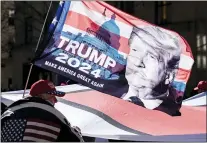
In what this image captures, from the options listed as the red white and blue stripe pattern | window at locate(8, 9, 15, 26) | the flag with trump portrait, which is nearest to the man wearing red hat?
the flag with trump portrait

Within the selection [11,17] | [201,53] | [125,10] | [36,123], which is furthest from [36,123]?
[11,17]

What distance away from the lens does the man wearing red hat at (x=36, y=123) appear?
368 centimetres

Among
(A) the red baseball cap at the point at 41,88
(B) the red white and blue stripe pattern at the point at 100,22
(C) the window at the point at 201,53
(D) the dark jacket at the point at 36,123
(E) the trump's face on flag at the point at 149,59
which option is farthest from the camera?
(C) the window at the point at 201,53

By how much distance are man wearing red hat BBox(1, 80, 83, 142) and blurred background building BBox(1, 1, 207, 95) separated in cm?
948

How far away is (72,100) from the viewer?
6535 millimetres

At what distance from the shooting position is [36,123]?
12.1ft

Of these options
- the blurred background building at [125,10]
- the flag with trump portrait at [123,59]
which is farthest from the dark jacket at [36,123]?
the blurred background building at [125,10]

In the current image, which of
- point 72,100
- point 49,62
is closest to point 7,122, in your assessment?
point 49,62

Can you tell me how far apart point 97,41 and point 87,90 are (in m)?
1.80

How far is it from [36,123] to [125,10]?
21978 mm

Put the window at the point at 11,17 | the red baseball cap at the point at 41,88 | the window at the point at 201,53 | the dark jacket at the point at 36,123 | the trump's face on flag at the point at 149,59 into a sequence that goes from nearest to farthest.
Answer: the dark jacket at the point at 36,123
the red baseball cap at the point at 41,88
the trump's face on flag at the point at 149,59
the window at the point at 201,53
the window at the point at 11,17

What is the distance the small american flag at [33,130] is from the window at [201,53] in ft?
58.2

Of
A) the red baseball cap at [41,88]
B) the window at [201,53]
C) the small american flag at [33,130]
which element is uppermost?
the red baseball cap at [41,88]

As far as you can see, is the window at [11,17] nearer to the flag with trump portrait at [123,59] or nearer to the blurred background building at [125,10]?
the blurred background building at [125,10]
